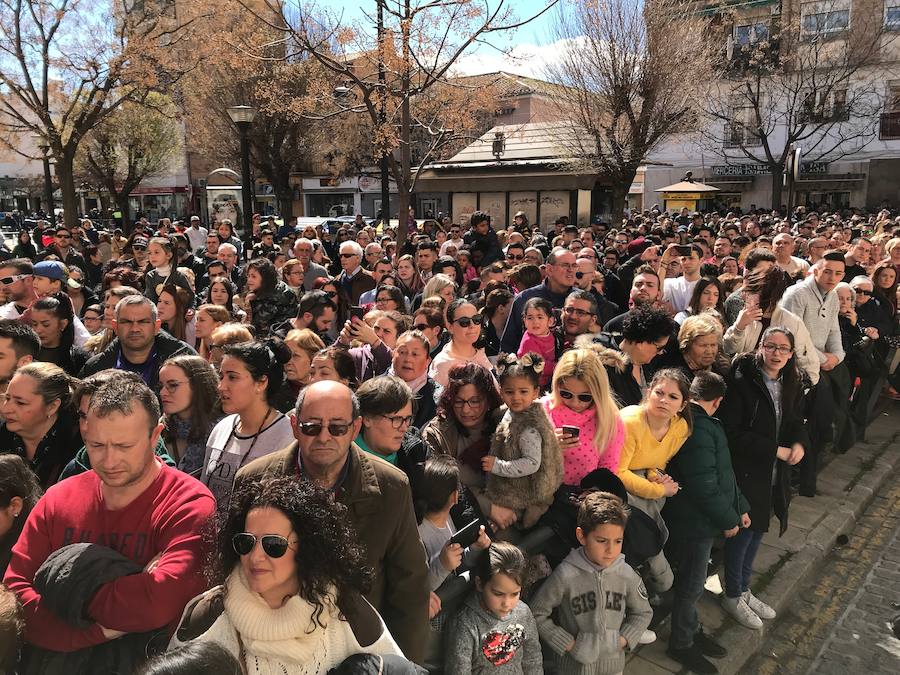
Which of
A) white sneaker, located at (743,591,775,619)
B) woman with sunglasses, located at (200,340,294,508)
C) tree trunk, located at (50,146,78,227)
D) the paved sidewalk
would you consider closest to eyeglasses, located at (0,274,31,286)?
woman with sunglasses, located at (200,340,294,508)

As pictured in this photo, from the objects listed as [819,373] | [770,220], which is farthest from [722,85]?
[819,373]

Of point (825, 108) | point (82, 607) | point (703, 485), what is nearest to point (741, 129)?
point (825, 108)

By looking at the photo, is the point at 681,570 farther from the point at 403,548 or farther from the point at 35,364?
the point at 35,364

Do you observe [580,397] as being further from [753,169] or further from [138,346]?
[753,169]

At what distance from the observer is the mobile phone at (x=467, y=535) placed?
9.09 feet

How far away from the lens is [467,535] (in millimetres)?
2793

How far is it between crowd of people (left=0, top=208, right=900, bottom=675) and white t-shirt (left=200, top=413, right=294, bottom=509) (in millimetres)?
11

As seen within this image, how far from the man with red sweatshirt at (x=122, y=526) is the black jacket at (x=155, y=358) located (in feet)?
6.63

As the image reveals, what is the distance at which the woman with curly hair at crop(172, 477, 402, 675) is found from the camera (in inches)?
74.1

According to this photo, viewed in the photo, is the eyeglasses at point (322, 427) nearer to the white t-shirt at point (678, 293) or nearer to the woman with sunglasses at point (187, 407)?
the woman with sunglasses at point (187, 407)

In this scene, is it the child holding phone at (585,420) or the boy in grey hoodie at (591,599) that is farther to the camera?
the child holding phone at (585,420)

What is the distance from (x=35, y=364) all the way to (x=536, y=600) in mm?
2704

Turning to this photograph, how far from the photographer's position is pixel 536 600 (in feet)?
10.7

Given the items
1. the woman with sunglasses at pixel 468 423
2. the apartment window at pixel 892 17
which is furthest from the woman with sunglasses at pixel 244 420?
the apartment window at pixel 892 17
